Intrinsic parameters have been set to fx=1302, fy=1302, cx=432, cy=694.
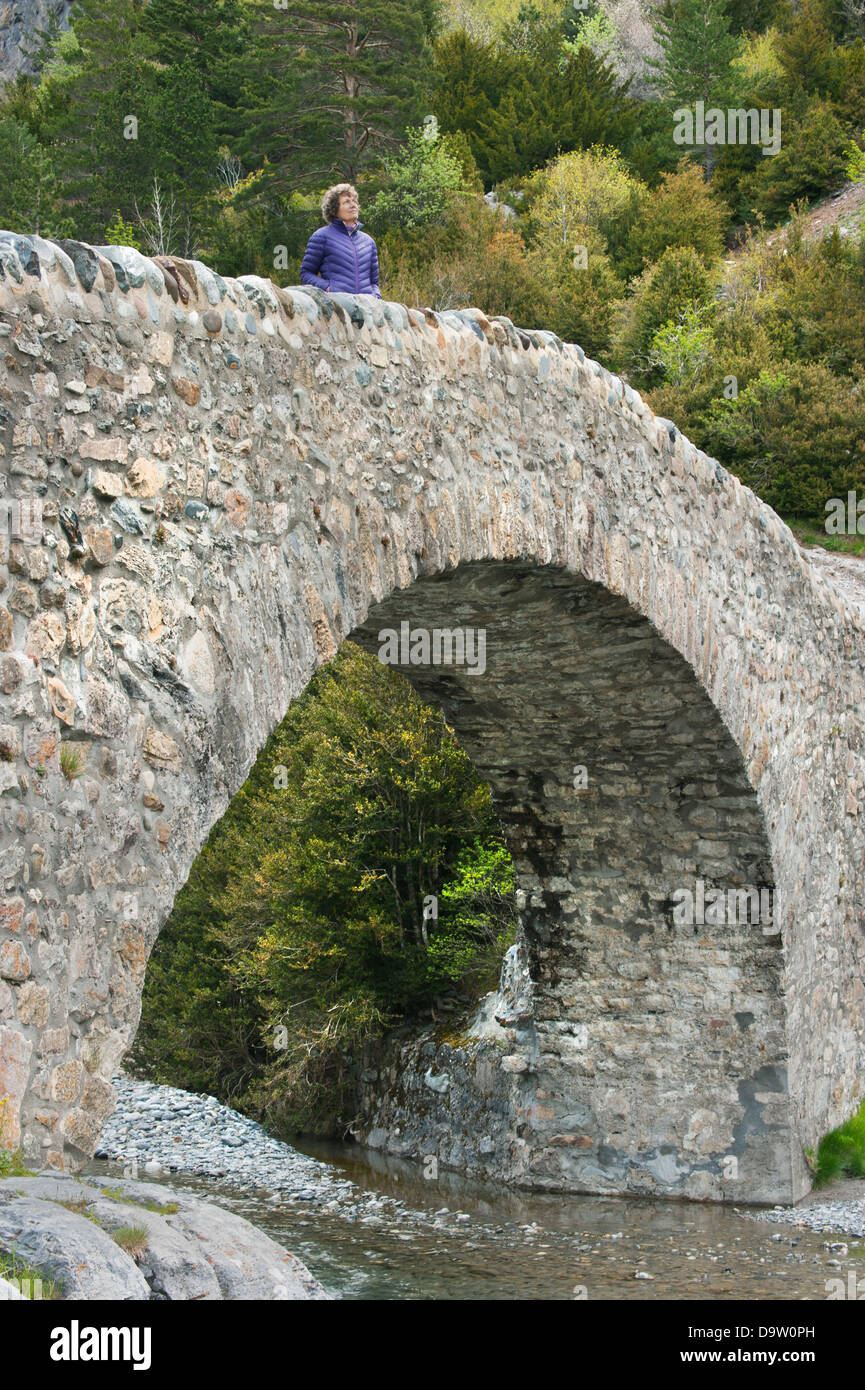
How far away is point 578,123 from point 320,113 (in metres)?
8.41

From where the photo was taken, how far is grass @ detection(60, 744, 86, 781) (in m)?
3.70

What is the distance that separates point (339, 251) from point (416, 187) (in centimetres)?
2071

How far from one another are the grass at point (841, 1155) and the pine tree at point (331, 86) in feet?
66.3

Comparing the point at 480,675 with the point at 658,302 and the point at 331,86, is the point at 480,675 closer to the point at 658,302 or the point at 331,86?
the point at 658,302

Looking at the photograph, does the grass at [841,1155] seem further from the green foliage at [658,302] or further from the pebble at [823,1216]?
the green foliage at [658,302]

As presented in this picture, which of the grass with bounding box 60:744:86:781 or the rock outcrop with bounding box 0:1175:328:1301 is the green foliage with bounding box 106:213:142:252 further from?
the rock outcrop with bounding box 0:1175:328:1301

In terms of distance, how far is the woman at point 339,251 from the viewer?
596cm

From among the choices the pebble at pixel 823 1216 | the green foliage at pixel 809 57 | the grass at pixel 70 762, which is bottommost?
the pebble at pixel 823 1216

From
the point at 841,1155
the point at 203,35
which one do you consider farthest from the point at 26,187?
the point at 841,1155

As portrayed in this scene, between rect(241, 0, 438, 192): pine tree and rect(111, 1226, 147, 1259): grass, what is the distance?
24.0 metres

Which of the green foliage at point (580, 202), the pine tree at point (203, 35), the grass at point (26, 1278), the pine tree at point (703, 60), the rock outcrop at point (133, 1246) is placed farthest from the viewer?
the pine tree at point (703, 60)

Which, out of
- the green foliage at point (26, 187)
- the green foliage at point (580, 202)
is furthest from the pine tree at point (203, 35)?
the green foliage at point (580, 202)

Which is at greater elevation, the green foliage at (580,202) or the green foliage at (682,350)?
the green foliage at (580,202)

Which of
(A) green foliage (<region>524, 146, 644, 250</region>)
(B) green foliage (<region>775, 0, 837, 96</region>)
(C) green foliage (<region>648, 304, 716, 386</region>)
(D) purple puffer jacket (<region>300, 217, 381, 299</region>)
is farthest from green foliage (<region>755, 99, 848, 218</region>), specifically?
(D) purple puffer jacket (<region>300, 217, 381, 299</region>)
